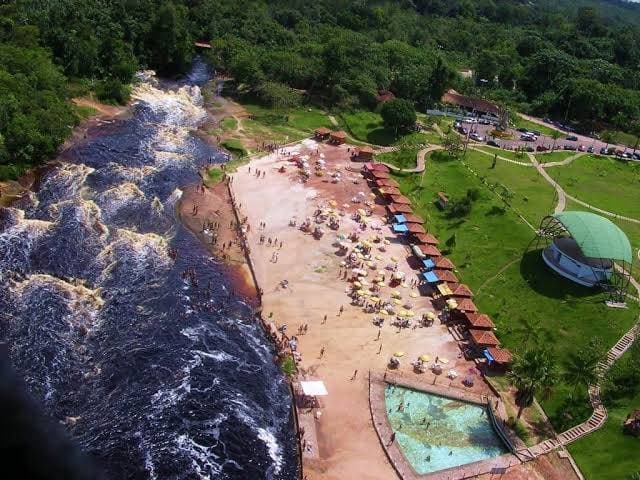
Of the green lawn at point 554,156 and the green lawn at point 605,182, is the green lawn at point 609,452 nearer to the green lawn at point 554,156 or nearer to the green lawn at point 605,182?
the green lawn at point 605,182

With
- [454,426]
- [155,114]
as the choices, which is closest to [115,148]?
[155,114]

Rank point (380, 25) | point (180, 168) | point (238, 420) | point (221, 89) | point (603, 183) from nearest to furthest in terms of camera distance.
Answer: point (238, 420)
point (180, 168)
point (603, 183)
point (221, 89)
point (380, 25)

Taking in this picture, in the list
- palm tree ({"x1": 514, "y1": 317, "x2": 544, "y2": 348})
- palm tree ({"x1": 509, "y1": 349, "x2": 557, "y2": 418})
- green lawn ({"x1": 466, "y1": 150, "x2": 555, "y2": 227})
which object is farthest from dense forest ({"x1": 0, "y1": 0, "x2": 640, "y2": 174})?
palm tree ({"x1": 509, "y1": 349, "x2": 557, "y2": 418})

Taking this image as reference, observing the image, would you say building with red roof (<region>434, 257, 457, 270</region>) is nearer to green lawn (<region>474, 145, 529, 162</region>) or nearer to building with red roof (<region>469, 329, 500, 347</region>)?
building with red roof (<region>469, 329, 500, 347</region>)

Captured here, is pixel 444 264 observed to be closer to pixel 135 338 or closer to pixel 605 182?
pixel 135 338

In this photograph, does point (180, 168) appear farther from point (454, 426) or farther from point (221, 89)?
point (454, 426)
